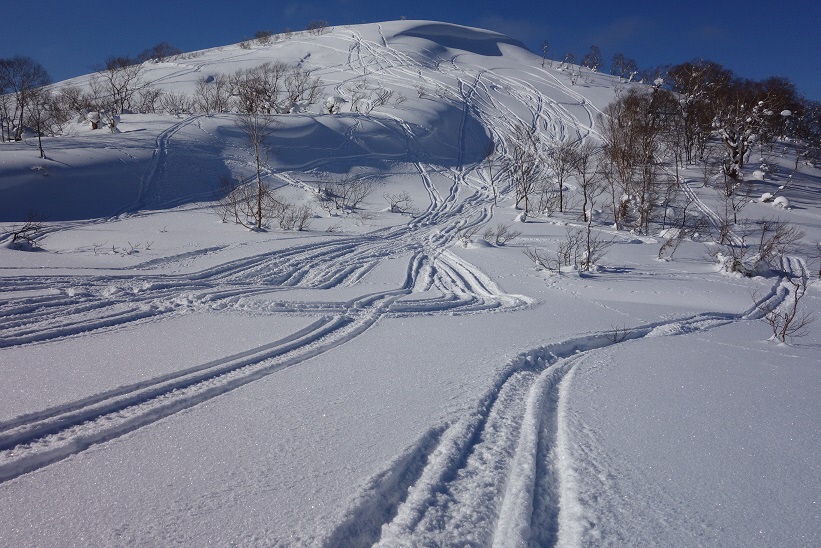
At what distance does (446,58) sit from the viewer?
72.9m

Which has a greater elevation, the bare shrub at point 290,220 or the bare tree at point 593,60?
the bare tree at point 593,60

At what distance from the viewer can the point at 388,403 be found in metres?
4.04

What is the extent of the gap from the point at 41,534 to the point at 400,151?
123 ft

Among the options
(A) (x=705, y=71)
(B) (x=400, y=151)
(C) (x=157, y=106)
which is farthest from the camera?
(C) (x=157, y=106)

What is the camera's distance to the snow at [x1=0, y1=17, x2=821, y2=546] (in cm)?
260

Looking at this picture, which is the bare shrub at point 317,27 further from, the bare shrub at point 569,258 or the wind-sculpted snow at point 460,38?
the bare shrub at point 569,258

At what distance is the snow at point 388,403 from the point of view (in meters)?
2.60

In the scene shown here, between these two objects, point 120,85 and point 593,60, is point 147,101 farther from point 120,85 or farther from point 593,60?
point 593,60

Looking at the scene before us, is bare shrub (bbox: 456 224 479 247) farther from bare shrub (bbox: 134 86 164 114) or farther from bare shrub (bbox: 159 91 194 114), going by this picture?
bare shrub (bbox: 134 86 164 114)

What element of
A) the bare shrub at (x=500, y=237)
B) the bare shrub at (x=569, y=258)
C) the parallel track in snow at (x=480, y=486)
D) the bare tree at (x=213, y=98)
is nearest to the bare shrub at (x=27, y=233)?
the parallel track in snow at (x=480, y=486)

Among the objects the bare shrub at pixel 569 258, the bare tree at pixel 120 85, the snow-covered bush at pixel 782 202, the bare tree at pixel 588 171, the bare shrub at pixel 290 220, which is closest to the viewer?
the bare shrub at pixel 569 258

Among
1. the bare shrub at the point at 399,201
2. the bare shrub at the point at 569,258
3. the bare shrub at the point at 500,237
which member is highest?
→ the bare shrub at the point at 399,201

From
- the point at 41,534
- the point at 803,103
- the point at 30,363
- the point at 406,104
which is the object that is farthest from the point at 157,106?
the point at 803,103

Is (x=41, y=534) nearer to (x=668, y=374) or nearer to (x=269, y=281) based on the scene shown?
(x=668, y=374)
